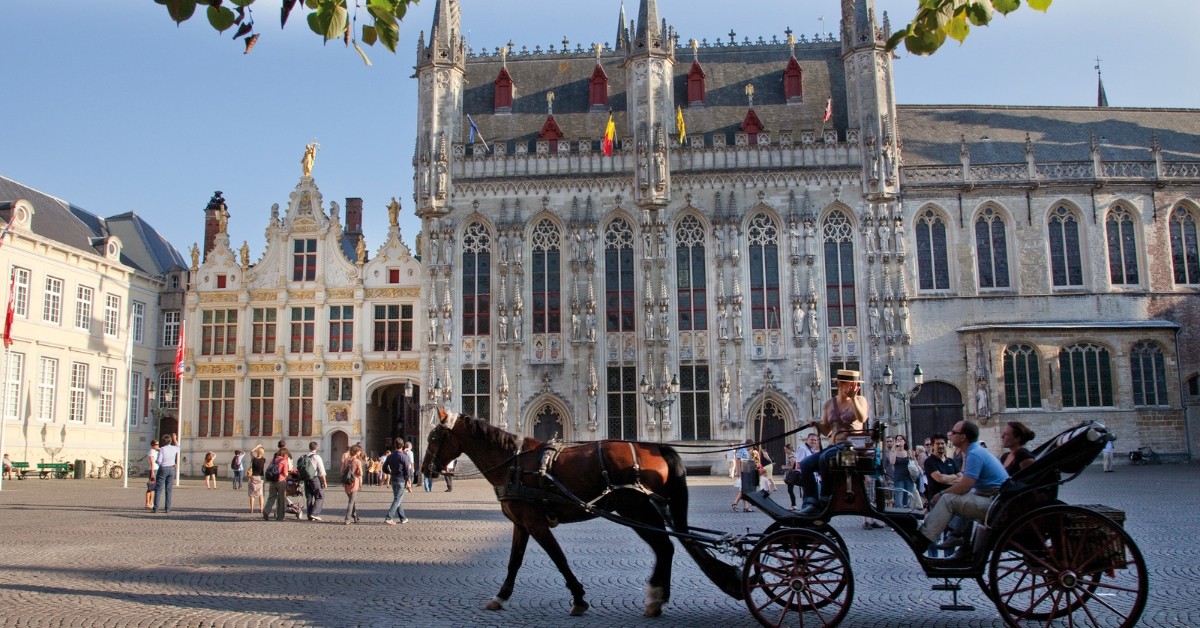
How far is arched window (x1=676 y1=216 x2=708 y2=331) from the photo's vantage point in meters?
38.4

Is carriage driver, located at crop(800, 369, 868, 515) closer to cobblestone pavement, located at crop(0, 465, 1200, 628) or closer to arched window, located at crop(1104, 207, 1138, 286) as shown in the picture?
cobblestone pavement, located at crop(0, 465, 1200, 628)

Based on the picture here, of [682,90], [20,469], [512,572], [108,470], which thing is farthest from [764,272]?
[512,572]

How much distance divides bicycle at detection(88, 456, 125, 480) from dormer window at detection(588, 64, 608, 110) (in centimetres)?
2534

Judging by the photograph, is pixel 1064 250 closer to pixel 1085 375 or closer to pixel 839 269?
pixel 1085 375

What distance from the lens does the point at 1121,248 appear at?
38562 mm

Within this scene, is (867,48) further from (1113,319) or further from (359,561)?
(359,561)

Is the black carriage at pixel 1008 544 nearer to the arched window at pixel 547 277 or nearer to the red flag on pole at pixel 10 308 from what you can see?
the arched window at pixel 547 277

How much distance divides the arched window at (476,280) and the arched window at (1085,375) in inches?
898

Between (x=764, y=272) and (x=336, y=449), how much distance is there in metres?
19.4

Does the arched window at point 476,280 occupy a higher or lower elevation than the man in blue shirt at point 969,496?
higher

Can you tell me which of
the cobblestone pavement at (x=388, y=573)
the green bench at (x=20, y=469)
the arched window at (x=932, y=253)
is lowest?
the cobblestone pavement at (x=388, y=573)

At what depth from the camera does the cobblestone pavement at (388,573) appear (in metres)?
8.65

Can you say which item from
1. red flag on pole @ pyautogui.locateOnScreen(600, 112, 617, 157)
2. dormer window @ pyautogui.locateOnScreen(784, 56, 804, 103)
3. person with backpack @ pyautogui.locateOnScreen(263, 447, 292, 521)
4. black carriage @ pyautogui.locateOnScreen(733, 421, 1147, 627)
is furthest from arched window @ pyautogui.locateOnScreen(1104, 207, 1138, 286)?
black carriage @ pyautogui.locateOnScreen(733, 421, 1147, 627)

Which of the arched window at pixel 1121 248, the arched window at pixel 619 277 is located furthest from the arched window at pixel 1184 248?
the arched window at pixel 619 277
